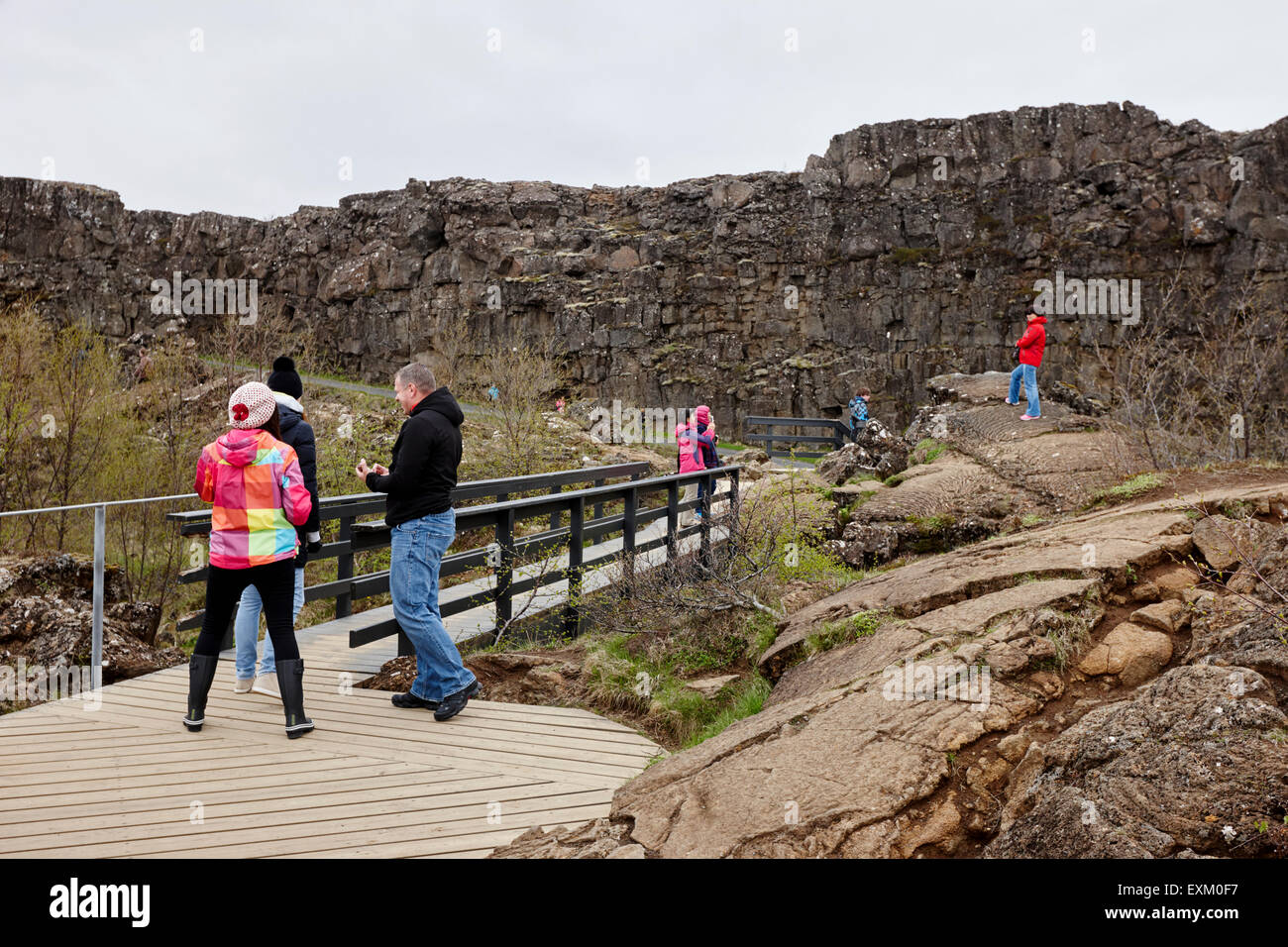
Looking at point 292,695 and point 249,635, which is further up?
point 249,635

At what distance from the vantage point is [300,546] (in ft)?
18.7

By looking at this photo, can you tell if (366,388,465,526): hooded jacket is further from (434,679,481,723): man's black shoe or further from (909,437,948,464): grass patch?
(909,437,948,464): grass patch

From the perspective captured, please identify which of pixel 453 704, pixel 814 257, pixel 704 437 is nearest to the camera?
pixel 453 704

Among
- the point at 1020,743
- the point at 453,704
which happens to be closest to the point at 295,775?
the point at 453,704

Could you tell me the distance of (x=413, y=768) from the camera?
4.69m

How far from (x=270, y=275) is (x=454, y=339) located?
59.0 ft

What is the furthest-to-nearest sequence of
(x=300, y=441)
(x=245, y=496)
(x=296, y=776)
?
1. (x=300, y=441)
2. (x=245, y=496)
3. (x=296, y=776)

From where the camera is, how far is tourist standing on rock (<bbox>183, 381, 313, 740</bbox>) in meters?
5.04

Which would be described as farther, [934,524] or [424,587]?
[934,524]

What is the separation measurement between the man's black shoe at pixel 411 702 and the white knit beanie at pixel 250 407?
190cm

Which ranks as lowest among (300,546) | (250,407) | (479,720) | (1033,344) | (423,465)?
(479,720)

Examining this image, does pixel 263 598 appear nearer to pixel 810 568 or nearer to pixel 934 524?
pixel 810 568

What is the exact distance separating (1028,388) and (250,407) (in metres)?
12.8
